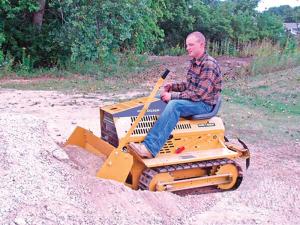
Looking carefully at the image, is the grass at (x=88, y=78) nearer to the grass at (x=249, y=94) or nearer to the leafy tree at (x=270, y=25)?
the grass at (x=249, y=94)

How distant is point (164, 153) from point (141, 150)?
0.36 meters

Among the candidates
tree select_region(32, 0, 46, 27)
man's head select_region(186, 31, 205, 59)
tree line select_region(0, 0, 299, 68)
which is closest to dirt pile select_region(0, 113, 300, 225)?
man's head select_region(186, 31, 205, 59)

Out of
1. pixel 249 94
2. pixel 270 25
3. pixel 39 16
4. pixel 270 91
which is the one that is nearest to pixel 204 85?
pixel 249 94

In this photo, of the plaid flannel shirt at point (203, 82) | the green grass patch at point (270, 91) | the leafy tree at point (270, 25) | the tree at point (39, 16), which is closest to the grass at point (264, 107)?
the green grass patch at point (270, 91)

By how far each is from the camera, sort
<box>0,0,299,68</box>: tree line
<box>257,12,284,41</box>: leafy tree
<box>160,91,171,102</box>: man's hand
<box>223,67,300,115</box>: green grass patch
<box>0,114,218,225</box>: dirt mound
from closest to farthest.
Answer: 1. <box>0,114,218,225</box>: dirt mound
2. <box>160,91,171,102</box>: man's hand
3. <box>223,67,300,115</box>: green grass patch
4. <box>0,0,299,68</box>: tree line
5. <box>257,12,284,41</box>: leafy tree

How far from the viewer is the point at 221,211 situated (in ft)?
18.4

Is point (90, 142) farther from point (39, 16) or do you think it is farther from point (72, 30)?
point (39, 16)

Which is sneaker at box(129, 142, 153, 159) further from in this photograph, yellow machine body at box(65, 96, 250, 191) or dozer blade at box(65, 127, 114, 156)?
dozer blade at box(65, 127, 114, 156)

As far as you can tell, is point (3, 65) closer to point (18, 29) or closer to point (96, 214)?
point (18, 29)

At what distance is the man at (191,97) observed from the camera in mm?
5719

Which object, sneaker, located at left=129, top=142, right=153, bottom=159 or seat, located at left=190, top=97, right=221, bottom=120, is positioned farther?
seat, located at left=190, top=97, right=221, bottom=120

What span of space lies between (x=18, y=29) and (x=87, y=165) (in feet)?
43.5

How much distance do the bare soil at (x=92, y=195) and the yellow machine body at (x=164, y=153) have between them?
165mm

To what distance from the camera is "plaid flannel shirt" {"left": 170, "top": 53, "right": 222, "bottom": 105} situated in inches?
235
